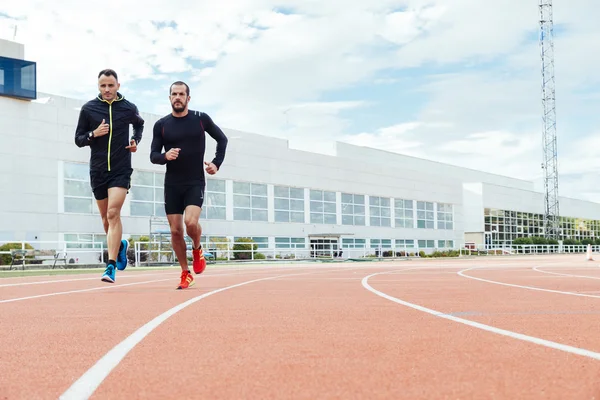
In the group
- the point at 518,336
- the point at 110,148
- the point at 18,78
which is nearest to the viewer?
the point at 518,336

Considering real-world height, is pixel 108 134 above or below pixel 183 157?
above

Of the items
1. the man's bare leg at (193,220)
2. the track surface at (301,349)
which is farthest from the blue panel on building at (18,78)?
the track surface at (301,349)

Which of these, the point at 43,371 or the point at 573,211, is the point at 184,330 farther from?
the point at 573,211

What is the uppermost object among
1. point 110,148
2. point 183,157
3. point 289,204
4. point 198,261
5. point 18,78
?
point 18,78

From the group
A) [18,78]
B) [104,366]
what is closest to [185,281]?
[104,366]

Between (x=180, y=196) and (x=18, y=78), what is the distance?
111ft

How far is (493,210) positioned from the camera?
85812 millimetres

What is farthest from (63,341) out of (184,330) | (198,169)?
(198,169)

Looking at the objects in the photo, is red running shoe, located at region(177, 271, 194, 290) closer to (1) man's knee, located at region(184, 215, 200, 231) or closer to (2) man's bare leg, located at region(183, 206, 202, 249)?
(2) man's bare leg, located at region(183, 206, 202, 249)

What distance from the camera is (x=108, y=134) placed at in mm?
8977

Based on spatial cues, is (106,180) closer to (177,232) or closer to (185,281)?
(177,232)

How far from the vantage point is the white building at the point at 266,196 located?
39.7m

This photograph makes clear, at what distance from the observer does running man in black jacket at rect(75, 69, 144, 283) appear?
8977 mm

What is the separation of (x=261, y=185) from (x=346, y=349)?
50612mm
